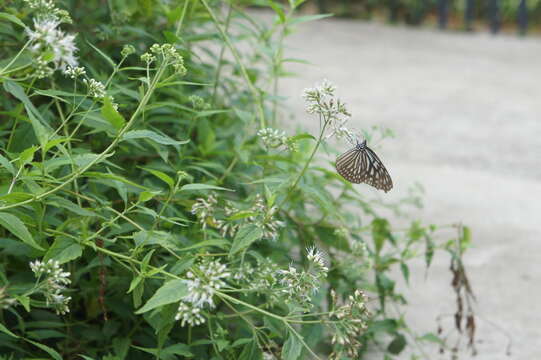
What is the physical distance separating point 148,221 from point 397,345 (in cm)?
95

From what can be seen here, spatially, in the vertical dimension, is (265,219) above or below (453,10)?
above

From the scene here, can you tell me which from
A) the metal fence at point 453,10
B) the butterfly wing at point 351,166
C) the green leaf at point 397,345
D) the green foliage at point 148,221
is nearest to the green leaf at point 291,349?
the green foliage at point 148,221

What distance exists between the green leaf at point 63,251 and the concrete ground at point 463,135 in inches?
53.4

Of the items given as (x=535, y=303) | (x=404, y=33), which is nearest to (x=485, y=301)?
(x=535, y=303)

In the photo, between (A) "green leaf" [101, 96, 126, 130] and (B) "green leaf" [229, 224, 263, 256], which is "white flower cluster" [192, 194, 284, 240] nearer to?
(B) "green leaf" [229, 224, 263, 256]

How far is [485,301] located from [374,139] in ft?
5.35

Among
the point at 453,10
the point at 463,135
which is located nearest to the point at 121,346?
the point at 463,135

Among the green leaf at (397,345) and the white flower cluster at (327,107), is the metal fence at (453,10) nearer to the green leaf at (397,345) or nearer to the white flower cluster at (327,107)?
the green leaf at (397,345)

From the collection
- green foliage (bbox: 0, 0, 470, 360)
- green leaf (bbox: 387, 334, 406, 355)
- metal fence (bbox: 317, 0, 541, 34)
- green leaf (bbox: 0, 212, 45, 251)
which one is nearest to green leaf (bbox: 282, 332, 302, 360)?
green foliage (bbox: 0, 0, 470, 360)

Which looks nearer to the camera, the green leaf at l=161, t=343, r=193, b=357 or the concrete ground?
the green leaf at l=161, t=343, r=193, b=357

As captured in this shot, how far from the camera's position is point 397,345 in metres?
2.46

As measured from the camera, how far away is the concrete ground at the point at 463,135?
2904 mm

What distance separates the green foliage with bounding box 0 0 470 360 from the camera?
1.52 metres

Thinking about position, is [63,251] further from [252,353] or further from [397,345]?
[397,345]
